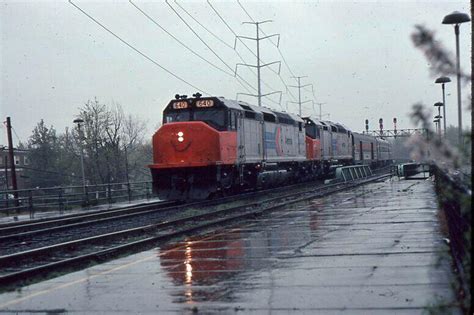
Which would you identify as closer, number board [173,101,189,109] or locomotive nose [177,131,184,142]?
locomotive nose [177,131,184,142]

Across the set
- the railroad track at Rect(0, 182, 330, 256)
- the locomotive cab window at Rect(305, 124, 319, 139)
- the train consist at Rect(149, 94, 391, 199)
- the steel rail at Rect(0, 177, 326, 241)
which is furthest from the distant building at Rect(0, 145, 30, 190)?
the railroad track at Rect(0, 182, 330, 256)

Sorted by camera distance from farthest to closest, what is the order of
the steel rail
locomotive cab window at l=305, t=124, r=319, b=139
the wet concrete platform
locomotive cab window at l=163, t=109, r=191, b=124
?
locomotive cab window at l=305, t=124, r=319, b=139 < locomotive cab window at l=163, t=109, r=191, b=124 < the steel rail < the wet concrete platform

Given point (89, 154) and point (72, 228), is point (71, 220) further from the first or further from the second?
point (89, 154)

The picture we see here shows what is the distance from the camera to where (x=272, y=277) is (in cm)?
909

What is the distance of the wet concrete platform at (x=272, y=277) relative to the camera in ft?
24.0

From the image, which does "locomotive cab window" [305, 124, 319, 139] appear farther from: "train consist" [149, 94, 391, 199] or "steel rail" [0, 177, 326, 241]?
"steel rail" [0, 177, 326, 241]

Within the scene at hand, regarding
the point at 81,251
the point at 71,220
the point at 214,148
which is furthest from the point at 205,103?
the point at 81,251

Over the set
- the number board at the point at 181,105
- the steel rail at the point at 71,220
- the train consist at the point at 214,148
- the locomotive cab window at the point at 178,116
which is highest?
the number board at the point at 181,105

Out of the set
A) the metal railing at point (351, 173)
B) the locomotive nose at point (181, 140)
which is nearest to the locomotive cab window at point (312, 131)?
the metal railing at point (351, 173)

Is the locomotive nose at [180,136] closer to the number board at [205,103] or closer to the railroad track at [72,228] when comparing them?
the number board at [205,103]

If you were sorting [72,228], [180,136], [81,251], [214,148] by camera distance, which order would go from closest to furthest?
[81,251], [72,228], [214,148], [180,136]

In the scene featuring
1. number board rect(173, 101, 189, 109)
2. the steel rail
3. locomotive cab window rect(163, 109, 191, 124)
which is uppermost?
number board rect(173, 101, 189, 109)

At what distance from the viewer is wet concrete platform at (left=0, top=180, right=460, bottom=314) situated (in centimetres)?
733

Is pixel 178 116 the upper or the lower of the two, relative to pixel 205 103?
lower
